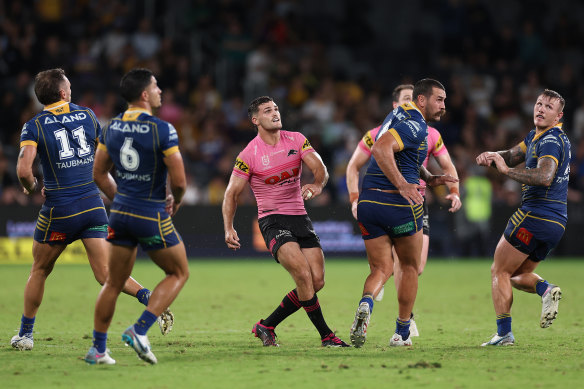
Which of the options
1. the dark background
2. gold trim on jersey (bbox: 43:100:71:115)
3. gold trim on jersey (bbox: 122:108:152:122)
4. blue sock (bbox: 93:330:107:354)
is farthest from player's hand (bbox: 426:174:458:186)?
the dark background

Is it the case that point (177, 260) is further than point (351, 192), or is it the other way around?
point (351, 192)

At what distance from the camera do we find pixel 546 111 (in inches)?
346

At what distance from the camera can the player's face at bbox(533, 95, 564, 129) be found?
879 cm

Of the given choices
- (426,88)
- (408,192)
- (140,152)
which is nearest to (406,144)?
(408,192)

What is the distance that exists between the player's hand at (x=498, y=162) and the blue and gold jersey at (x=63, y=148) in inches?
162

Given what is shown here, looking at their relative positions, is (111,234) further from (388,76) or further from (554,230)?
(388,76)

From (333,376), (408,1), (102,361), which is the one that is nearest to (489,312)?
(333,376)

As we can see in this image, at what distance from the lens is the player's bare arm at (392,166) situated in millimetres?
8156

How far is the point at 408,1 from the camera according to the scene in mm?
27078

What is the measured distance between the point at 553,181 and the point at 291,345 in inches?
129

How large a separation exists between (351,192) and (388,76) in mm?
16426

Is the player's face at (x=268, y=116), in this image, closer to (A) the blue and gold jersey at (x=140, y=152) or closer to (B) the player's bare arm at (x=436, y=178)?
(B) the player's bare arm at (x=436, y=178)

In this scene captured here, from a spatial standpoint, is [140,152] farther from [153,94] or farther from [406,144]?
[406,144]

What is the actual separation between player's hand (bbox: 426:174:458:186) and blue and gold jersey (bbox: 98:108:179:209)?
10.1 feet
